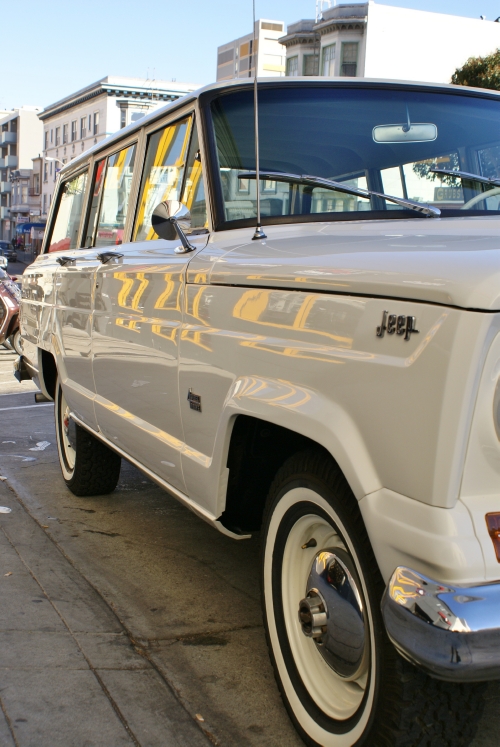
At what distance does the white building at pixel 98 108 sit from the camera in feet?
213

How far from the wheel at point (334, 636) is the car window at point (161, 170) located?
1568mm

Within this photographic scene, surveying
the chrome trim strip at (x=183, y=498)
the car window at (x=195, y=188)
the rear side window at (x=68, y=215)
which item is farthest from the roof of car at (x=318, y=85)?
the rear side window at (x=68, y=215)

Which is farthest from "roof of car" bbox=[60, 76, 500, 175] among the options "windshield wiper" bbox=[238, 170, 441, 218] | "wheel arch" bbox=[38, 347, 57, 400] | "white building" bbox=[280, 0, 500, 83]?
"white building" bbox=[280, 0, 500, 83]

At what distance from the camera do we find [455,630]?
63.3 inches

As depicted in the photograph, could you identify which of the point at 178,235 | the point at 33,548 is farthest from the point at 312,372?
the point at 33,548

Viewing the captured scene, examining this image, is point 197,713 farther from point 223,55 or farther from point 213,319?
point 223,55

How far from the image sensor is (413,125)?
10.6 ft

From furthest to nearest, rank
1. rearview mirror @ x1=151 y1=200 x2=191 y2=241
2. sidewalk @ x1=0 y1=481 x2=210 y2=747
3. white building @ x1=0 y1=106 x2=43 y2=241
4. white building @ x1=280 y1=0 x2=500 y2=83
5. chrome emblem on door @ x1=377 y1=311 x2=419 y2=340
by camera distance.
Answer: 1. white building @ x1=0 y1=106 x2=43 y2=241
2. white building @ x1=280 y1=0 x2=500 y2=83
3. rearview mirror @ x1=151 y1=200 x2=191 y2=241
4. sidewalk @ x1=0 y1=481 x2=210 y2=747
5. chrome emblem on door @ x1=377 y1=311 x2=419 y2=340

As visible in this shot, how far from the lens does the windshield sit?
294cm

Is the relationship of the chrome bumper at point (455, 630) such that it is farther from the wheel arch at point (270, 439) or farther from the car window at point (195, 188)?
the car window at point (195, 188)

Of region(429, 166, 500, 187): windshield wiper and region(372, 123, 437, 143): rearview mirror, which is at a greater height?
region(372, 123, 437, 143): rearview mirror

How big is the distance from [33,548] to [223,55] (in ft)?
203

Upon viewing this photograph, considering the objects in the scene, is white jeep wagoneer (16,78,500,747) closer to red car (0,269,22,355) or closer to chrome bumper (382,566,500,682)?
chrome bumper (382,566,500,682)

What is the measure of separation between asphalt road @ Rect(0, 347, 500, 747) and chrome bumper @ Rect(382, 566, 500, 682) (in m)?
1.03
